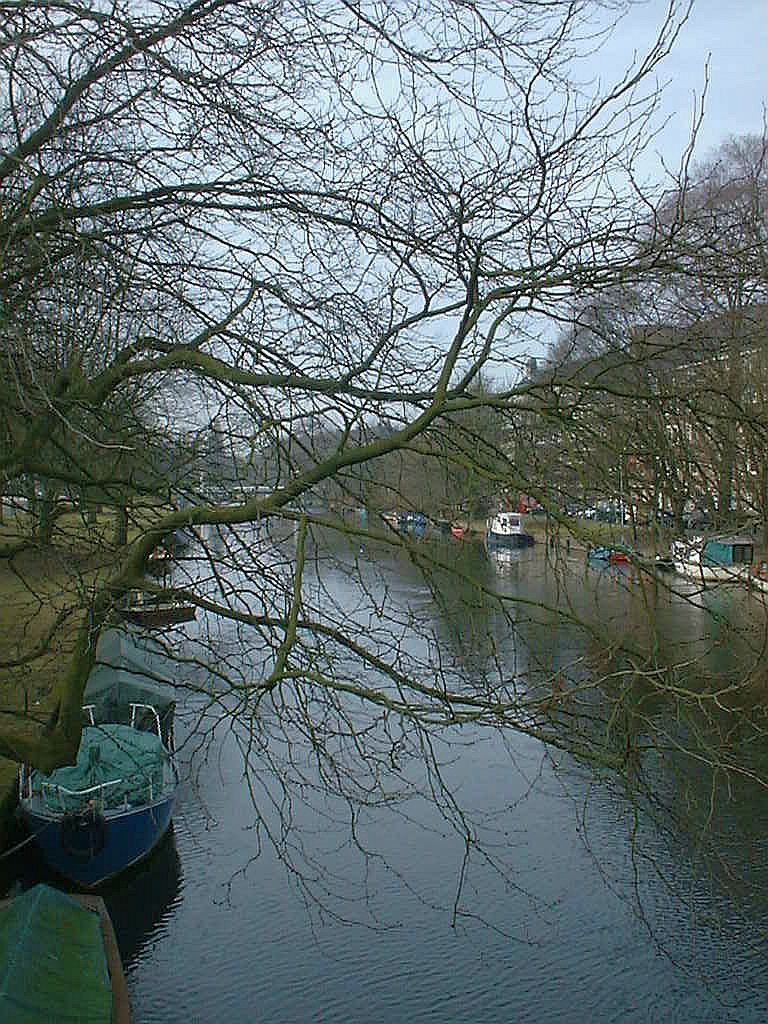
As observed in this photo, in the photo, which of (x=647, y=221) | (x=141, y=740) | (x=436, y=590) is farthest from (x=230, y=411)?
(x=141, y=740)

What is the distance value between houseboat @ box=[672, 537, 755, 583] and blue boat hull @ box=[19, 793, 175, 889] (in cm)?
816

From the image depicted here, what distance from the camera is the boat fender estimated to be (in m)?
11.1

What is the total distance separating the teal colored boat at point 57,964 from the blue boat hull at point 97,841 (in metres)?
2.82

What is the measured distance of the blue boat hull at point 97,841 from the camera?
36.5 feet

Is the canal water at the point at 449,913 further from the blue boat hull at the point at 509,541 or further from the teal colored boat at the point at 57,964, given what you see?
the teal colored boat at the point at 57,964

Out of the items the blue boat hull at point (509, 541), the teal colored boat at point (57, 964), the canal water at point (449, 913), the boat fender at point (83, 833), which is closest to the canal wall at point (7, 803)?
the canal water at point (449, 913)

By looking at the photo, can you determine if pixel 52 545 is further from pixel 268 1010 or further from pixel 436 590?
pixel 268 1010

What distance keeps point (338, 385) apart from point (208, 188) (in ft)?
4.36

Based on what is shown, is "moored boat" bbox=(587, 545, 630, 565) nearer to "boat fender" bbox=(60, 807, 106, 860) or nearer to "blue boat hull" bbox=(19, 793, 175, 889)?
"blue boat hull" bbox=(19, 793, 175, 889)

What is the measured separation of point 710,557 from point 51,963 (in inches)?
207

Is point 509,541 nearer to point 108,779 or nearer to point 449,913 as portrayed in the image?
point 449,913

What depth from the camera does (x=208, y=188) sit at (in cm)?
505

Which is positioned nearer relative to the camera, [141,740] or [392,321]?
[392,321]

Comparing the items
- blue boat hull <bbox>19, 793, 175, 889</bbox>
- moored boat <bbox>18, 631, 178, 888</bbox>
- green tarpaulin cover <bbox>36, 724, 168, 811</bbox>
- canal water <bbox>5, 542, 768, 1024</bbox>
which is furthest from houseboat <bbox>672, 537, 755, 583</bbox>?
blue boat hull <bbox>19, 793, 175, 889</bbox>
